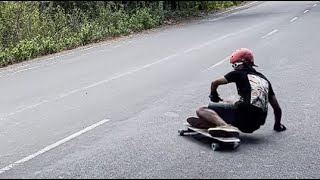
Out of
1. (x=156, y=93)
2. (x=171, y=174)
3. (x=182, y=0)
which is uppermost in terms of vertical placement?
(x=171, y=174)

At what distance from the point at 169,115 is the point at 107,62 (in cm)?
709

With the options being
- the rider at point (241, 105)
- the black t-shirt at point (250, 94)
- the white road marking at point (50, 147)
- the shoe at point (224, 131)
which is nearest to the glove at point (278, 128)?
the rider at point (241, 105)

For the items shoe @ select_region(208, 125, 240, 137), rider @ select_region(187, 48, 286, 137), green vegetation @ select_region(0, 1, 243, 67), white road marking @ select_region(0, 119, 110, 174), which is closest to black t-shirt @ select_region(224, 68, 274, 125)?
rider @ select_region(187, 48, 286, 137)

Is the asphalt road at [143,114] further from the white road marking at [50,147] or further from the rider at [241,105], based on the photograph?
the rider at [241,105]

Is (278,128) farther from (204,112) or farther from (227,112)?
(204,112)

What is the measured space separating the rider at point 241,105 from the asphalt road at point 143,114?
28cm

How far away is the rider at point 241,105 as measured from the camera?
6.89 meters

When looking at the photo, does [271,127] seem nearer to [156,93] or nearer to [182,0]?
[156,93]

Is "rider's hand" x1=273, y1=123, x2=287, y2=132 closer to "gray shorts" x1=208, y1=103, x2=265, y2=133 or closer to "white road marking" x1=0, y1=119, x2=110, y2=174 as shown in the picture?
"gray shorts" x1=208, y1=103, x2=265, y2=133

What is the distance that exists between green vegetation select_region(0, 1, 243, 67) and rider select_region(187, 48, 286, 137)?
461 inches

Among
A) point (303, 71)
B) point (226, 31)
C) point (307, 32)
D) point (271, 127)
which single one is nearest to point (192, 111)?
point (271, 127)

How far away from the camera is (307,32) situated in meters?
20.8

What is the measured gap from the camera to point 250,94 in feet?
22.6

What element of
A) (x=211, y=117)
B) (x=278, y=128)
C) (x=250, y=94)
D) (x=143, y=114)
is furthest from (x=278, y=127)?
(x=143, y=114)
